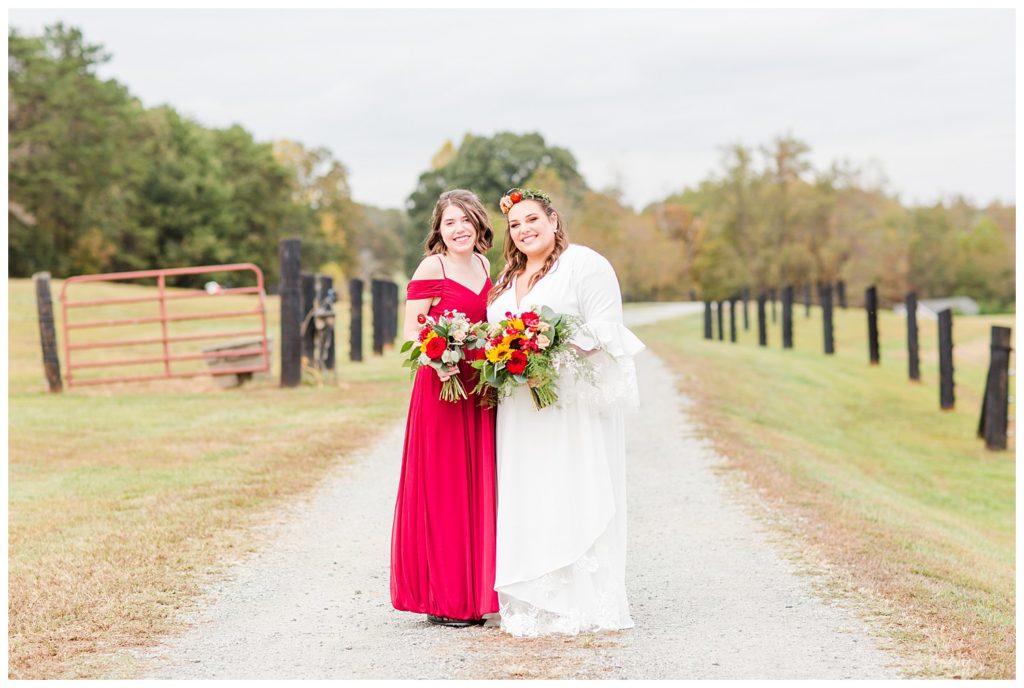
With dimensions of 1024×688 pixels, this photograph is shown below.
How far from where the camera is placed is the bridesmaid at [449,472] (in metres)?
6.14

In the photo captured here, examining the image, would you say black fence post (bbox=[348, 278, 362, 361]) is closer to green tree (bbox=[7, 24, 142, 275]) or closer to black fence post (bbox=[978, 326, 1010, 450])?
black fence post (bbox=[978, 326, 1010, 450])

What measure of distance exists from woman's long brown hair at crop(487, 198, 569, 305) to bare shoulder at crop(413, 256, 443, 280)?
1.03ft

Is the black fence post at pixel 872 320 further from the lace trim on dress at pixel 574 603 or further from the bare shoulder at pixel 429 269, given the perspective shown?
the bare shoulder at pixel 429 269

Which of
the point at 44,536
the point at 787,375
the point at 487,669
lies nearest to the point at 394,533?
the point at 487,669

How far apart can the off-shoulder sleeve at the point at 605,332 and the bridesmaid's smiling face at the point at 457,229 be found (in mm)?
618

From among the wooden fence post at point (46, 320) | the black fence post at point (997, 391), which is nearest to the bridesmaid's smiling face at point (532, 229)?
the black fence post at point (997, 391)

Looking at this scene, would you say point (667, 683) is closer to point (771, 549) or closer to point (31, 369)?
point (771, 549)

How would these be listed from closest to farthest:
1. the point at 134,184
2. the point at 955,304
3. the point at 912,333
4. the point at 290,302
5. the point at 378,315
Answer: the point at 290,302 < the point at 912,333 < the point at 378,315 < the point at 134,184 < the point at 955,304

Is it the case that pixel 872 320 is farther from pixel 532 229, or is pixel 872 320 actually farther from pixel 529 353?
pixel 529 353

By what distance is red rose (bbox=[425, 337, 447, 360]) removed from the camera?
230 inches

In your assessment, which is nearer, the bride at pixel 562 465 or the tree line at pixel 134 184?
the bride at pixel 562 465

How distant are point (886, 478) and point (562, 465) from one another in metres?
10.5

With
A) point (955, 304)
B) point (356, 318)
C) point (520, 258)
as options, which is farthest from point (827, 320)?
point (955, 304)

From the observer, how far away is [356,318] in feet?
75.3
